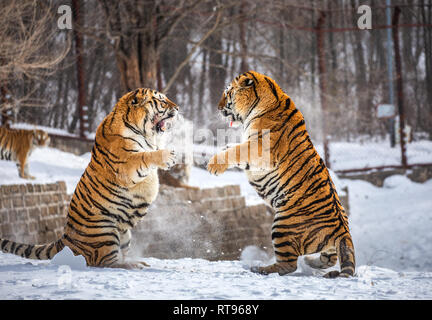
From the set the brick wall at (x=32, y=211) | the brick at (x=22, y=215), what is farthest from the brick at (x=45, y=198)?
the brick at (x=22, y=215)

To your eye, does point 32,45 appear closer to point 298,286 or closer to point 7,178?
point 7,178

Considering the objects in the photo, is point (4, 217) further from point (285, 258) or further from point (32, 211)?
point (285, 258)

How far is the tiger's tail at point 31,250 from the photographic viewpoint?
315 cm

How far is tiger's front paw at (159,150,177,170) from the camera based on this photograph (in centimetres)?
259

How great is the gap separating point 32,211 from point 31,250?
3.12m

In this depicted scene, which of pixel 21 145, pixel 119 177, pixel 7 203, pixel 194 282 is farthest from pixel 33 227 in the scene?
pixel 194 282

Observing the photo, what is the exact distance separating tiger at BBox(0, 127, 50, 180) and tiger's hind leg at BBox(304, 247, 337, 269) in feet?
18.7

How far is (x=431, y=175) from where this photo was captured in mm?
11141

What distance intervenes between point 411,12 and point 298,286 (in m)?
12.8

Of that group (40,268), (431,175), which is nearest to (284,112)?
(40,268)

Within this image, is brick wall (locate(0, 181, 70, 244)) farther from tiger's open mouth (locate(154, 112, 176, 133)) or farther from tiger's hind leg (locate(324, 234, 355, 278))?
tiger's hind leg (locate(324, 234, 355, 278))

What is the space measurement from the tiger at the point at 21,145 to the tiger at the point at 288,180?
5682mm

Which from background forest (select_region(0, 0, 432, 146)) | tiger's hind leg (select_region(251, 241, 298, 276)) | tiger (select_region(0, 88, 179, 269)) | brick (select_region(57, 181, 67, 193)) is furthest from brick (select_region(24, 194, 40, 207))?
tiger's hind leg (select_region(251, 241, 298, 276))

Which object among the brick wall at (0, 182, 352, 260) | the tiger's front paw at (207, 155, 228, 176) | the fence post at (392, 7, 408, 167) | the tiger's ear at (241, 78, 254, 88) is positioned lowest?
the brick wall at (0, 182, 352, 260)
